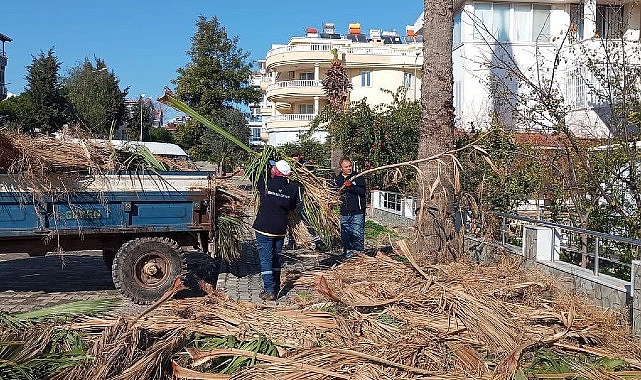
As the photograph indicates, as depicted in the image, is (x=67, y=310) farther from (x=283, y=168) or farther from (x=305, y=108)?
(x=305, y=108)

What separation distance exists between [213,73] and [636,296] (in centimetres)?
3213

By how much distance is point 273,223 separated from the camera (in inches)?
318

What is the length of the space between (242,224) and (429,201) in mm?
2605

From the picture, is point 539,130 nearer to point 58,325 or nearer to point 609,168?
point 609,168

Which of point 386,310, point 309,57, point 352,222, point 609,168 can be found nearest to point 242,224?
point 352,222

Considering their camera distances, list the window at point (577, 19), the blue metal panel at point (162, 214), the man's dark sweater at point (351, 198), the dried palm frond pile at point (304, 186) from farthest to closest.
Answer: the window at point (577, 19) < the man's dark sweater at point (351, 198) < the dried palm frond pile at point (304, 186) < the blue metal panel at point (162, 214)

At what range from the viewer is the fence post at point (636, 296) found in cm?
592

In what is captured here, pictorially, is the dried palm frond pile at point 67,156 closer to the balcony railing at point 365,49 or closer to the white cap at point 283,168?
the white cap at point 283,168

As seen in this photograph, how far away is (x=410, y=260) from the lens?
698 centimetres

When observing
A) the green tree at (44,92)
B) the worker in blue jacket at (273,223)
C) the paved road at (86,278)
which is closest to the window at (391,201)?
the paved road at (86,278)

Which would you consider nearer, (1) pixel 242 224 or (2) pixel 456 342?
(2) pixel 456 342

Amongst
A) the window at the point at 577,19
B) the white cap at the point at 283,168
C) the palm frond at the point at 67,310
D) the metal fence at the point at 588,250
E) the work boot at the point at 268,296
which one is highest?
the window at the point at 577,19

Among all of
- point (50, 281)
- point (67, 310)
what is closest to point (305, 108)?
point (50, 281)

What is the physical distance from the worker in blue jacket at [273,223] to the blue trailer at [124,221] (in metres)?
0.84
